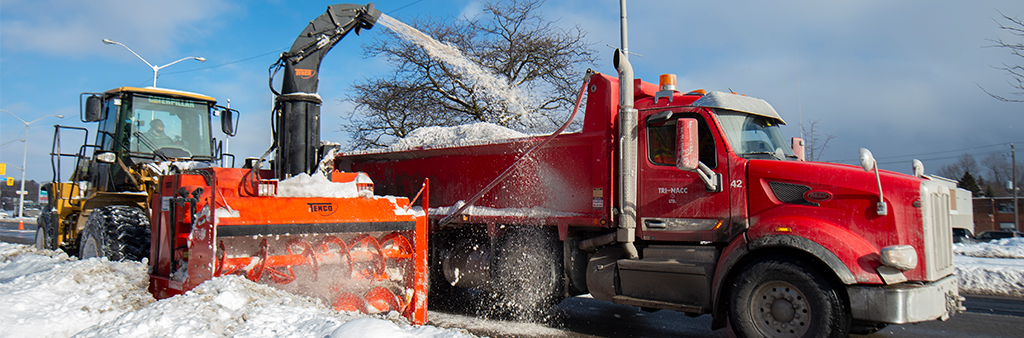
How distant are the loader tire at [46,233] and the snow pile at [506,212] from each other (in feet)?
18.8

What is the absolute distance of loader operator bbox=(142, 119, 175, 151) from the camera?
8055mm

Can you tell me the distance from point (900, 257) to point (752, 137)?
5.29ft

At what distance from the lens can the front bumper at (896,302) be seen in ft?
14.6

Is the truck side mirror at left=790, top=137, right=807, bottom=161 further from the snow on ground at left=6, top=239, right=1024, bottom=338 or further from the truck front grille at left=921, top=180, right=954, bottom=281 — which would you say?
the snow on ground at left=6, top=239, right=1024, bottom=338

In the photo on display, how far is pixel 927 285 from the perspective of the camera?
15.1 feet

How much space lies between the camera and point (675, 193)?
5617 millimetres

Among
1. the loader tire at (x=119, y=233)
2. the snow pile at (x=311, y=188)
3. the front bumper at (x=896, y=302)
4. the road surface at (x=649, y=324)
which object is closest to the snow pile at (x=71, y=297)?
the loader tire at (x=119, y=233)

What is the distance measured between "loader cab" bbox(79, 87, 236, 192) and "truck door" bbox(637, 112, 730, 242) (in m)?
6.04

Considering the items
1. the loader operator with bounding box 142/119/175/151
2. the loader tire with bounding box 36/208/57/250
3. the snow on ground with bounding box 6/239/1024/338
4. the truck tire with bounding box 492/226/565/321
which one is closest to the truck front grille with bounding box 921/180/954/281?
the truck tire with bounding box 492/226/565/321

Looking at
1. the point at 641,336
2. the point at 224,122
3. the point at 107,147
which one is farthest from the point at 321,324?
the point at 107,147

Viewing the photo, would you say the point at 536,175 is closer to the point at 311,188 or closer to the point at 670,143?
the point at 670,143

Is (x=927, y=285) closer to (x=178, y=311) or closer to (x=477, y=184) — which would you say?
(x=477, y=184)

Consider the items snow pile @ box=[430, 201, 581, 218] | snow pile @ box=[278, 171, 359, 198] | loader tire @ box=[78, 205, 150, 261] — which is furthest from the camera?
loader tire @ box=[78, 205, 150, 261]

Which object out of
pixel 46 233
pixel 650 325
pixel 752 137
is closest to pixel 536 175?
pixel 650 325
